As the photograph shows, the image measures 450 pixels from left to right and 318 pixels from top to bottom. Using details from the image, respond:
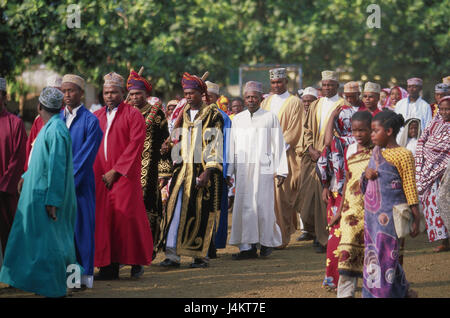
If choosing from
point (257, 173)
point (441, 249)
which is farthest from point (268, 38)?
point (257, 173)

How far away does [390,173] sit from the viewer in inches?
250

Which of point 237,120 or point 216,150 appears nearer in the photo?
point 216,150

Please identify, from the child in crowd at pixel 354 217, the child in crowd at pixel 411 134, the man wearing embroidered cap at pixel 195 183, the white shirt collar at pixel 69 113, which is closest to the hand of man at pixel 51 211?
the white shirt collar at pixel 69 113

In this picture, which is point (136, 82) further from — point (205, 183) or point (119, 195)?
point (119, 195)

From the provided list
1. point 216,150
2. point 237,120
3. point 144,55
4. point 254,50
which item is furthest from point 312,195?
point 254,50

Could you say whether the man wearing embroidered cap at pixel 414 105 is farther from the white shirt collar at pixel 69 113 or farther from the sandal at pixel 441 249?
the white shirt collar at pixel 69 113

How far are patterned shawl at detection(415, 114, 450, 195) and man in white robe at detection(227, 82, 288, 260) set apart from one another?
1.91m

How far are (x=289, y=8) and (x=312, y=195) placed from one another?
1971 cm

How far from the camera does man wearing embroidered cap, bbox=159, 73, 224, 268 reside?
8.85 m

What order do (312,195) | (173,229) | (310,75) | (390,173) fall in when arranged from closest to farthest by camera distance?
(390,173), (173,229), (312,195), (310,75)

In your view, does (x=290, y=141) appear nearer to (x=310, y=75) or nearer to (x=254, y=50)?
(x=254, y=50)

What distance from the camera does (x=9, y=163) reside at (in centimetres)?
778

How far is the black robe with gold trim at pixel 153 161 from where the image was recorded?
8773mm

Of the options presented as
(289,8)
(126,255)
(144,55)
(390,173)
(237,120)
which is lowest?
(126,255)
